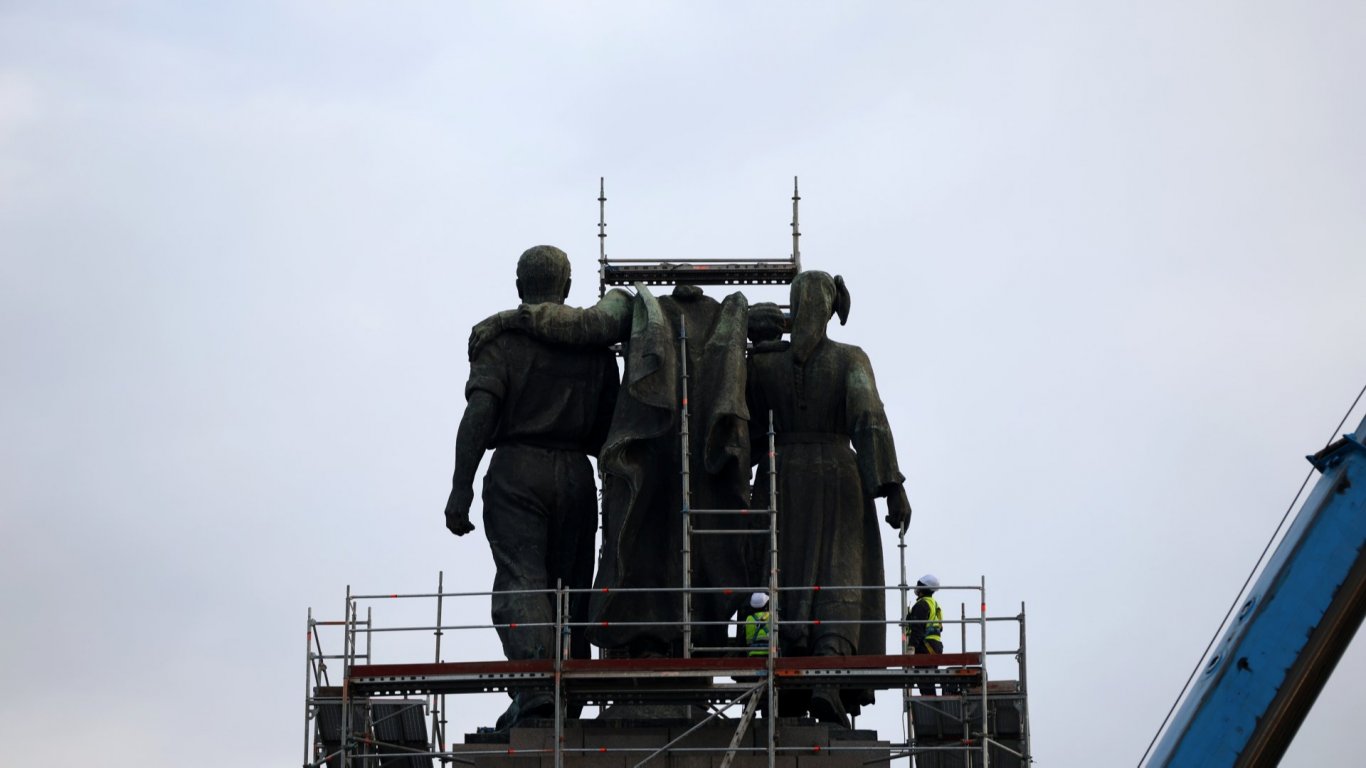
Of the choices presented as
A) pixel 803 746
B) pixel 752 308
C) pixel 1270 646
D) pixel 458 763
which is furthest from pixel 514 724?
pixel 1270 646

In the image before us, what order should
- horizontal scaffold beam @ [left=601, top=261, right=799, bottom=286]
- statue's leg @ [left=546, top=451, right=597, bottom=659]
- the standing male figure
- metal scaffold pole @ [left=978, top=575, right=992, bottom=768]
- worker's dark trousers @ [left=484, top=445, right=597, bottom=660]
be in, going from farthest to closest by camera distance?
horizontal scaffold beam @ [left=601, top=261, right=799, bottom=286], statue's leg @ [left=546, top=451, right=597, bottom=659], the standing male figure, worker's dark trousers @ [left=484, top=445, right=597, bottom=660], metal scaffold pole @ [left=978, top=575, right=992, bottom=768]

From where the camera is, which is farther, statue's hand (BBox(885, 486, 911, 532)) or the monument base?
statue's hand (BBox(885, 486, 911, 532))

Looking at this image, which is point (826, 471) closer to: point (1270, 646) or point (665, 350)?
point (665, 350)

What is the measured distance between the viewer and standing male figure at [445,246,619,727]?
4381cm

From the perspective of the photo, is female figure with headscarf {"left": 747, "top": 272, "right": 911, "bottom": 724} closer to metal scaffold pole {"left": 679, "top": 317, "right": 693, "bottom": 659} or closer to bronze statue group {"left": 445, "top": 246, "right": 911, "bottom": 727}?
bronze statue group {"left": 445, "top": 246, "right": 911, "bottom": 727}

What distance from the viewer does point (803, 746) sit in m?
41.0

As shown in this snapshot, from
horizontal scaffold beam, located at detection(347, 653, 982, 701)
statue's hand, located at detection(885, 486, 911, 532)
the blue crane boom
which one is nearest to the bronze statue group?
statue's hand, located at detection(885, 486, 911, 532)

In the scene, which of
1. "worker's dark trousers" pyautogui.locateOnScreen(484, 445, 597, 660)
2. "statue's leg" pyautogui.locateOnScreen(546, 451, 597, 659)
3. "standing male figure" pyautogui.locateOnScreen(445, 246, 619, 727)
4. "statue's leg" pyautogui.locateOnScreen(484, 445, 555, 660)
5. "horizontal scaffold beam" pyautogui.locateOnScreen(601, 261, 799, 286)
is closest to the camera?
"statue's leg" pyautogui.locateOnScreen(484, 445, 555, 660)

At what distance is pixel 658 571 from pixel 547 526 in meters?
1.56

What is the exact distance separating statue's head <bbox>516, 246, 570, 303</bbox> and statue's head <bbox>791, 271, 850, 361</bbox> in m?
3.06

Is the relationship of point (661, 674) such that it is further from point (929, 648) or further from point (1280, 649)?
point (1280, 649)

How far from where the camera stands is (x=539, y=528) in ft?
144

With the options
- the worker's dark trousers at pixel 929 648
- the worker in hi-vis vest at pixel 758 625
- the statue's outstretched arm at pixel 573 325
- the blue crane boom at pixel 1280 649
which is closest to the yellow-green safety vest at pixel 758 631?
the worker in hi-vis vest at pixel 758 625

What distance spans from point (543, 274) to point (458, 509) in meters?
3.25
